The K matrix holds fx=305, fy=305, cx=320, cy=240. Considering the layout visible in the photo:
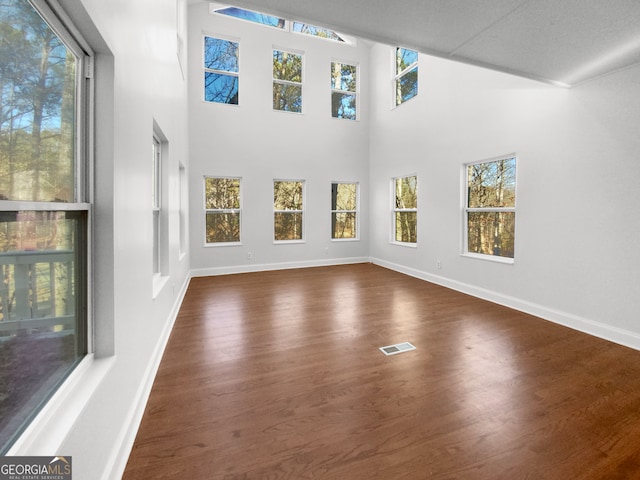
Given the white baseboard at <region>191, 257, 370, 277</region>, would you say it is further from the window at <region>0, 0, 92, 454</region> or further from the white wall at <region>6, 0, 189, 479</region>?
the window at <region>0, 0, 92, 454</region>

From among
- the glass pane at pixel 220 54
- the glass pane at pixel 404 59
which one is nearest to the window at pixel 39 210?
the glass pane at pixel 220 54

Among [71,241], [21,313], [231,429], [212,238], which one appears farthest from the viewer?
[212,238]

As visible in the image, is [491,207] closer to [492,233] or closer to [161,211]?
[492,233]

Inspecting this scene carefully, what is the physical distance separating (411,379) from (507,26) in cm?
261

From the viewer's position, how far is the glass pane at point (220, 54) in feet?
19.9

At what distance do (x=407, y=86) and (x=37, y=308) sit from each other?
6.61m

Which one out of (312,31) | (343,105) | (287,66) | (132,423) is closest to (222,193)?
(287,66)

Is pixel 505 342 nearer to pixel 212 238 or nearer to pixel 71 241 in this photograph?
pixel 71 241

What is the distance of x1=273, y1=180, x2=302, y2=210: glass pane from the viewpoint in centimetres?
668

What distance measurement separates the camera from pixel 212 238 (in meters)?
6.22

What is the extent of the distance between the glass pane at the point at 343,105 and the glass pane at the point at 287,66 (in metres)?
0.92

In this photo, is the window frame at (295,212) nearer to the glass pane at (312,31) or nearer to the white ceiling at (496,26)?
the glass pane at (312,31)

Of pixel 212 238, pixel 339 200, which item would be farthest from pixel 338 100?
pixel 212 238

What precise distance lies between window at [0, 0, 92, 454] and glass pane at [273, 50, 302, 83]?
235 inches
